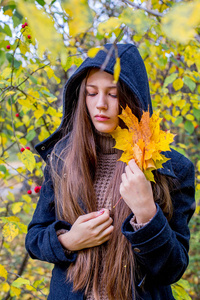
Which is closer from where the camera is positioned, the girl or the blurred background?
the blurred background

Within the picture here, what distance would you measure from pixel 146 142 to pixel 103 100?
0.94 feet

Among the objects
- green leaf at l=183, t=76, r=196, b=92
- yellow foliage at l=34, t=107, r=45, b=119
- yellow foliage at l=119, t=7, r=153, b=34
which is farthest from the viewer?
green leaf at l=183, t=76, r=196, b=92

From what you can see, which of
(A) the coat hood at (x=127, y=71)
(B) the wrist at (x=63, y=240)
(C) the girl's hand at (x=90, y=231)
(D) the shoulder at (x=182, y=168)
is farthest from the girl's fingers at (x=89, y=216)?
(A) the coat hood at (x=127, y=71)

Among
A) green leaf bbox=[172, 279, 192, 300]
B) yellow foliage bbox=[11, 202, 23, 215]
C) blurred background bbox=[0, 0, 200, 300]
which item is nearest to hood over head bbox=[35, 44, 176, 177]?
blurred background bbox=[0, 0, 200, 300]

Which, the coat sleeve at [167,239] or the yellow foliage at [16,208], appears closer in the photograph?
the coat sleeve at [167,239]

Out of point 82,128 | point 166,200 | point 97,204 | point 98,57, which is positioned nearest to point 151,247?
point 166,200

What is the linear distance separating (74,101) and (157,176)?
0.62 m

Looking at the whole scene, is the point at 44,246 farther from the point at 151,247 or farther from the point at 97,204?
the point at 151,247

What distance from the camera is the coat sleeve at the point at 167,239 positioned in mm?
973

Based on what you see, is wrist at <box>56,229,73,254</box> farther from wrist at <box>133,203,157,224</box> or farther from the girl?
wrist at <box>133,203,157,224</box>

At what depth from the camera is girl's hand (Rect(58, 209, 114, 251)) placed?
1104 mm

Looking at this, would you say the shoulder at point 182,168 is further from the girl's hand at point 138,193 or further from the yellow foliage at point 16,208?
the yellow foliage at point 16,208

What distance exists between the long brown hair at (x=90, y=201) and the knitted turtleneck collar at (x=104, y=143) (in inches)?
1.7

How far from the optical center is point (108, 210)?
117 cm
